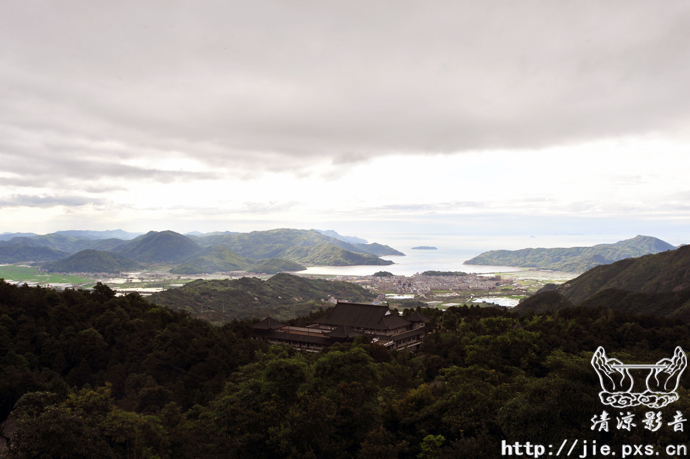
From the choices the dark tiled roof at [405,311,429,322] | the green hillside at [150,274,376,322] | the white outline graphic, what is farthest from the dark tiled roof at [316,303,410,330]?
the green hillside at [150,274,376,322]

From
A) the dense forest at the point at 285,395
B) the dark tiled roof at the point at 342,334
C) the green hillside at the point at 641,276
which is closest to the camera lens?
the dense forest at the point at 285,395

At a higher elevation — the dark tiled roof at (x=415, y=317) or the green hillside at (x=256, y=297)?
the dark tiled roof at (x=415, y=317)

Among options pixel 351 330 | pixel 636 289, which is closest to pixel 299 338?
pixel 351 330

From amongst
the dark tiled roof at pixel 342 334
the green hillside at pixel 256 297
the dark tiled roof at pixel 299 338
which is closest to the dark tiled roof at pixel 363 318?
the dark tiled roof at pixel 342 334

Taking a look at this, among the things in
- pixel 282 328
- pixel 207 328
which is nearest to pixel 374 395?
pixel 207 328

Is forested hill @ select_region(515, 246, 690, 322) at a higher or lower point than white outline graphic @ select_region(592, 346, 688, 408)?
lower

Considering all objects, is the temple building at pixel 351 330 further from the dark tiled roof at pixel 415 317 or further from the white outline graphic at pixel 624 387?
the white outline graphic at pixel 624 387

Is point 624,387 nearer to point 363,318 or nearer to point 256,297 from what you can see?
point 363,318

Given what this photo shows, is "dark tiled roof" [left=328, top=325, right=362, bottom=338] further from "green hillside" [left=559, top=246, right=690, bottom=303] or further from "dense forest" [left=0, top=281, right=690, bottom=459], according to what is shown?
"green hillside" [left=559, top=246, right=690, bottom=303]
